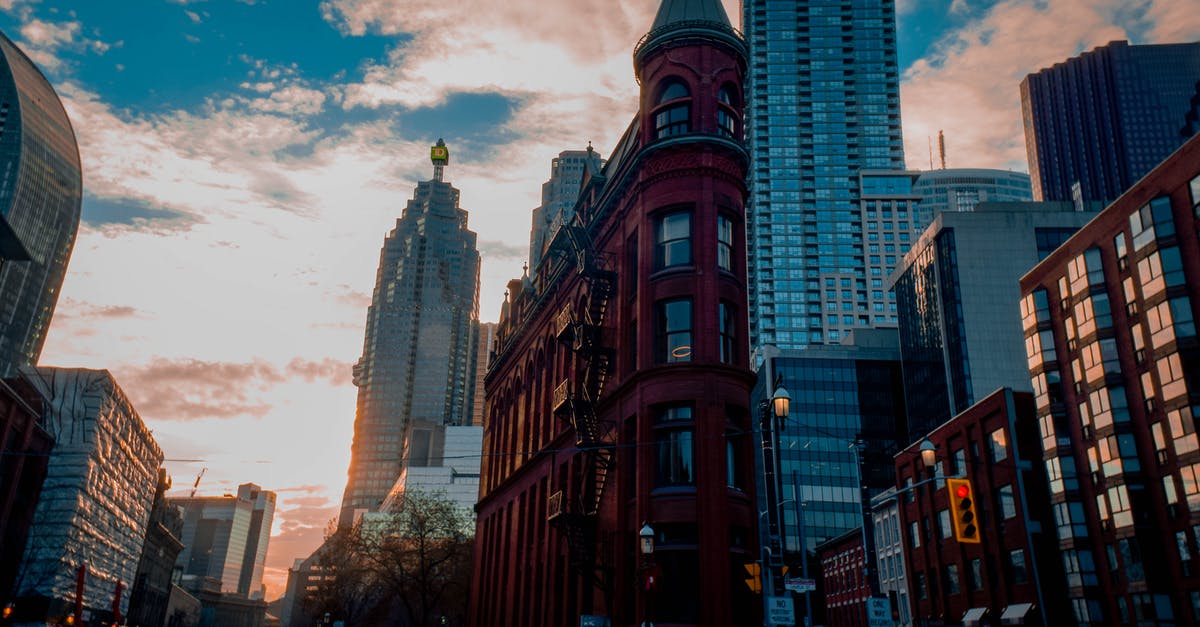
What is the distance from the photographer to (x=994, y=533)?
65.2 metres

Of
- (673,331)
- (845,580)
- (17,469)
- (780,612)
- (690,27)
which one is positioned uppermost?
(690,27)

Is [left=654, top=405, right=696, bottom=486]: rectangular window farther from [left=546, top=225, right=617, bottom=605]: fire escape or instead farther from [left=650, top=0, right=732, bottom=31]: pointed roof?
[left=650, top=0, right=732, bottom=31]: pointed roof

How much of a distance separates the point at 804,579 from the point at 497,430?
148ft

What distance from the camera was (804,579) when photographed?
2631 cm

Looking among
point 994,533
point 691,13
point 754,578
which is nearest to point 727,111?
point 691,13

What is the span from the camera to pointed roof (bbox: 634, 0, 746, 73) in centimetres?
4075

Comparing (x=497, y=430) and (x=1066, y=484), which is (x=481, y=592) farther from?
(x=1066, y=484)

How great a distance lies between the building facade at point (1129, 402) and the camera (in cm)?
5350

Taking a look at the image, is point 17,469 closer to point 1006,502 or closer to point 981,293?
point 1006,502

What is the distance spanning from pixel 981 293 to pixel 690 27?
3802 inches

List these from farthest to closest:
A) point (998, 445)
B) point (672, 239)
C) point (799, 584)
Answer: point (998, 445) < point (672, 239) < point (799, 584)

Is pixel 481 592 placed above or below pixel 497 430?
below

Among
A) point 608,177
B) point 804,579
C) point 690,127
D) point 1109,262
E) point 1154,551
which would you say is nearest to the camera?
point 804,579

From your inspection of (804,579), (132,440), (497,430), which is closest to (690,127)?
(804,579)
